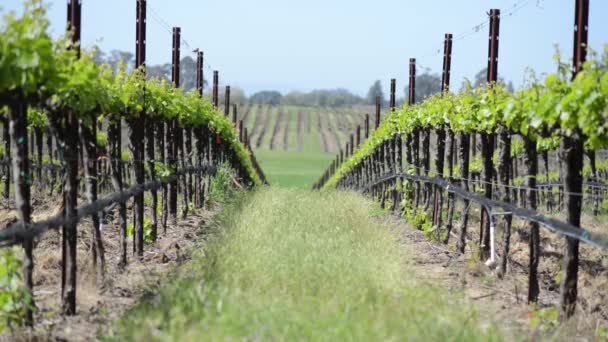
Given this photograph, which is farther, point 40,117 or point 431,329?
point 40,117

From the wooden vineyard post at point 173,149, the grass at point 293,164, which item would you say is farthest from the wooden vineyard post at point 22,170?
the grass at point 293,164

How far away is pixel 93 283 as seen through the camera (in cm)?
858

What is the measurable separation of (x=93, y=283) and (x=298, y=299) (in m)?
3.15

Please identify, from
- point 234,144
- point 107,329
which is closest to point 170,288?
point 107,329

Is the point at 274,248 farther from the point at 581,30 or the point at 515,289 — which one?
the point at 581,30

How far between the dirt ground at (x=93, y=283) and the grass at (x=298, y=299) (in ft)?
1.59

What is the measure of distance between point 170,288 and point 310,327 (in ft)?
5.62

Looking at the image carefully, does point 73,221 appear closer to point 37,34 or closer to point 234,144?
point 37,34

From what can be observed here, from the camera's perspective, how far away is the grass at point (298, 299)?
5.04 metres

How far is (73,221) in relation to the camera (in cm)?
722

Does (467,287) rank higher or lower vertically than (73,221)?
lower

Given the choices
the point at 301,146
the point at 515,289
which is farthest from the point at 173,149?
the point at 301,146

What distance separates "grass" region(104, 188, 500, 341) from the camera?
5.04 m

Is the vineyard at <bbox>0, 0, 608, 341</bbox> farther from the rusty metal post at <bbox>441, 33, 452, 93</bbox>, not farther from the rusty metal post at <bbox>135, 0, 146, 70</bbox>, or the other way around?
the rusty metal post at <bbox>441, 33, 452, 93</bbox>
